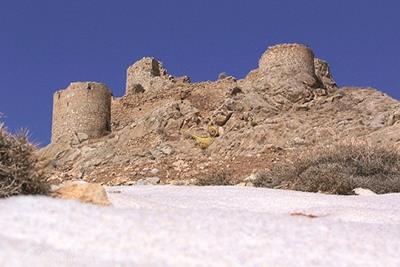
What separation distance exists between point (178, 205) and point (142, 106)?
67.1ft

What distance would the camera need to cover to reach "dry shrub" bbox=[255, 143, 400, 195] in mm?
7539

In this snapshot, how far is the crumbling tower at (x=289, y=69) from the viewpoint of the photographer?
59.3 feet

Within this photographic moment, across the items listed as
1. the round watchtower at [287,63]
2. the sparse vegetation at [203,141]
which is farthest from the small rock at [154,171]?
the round watchtower at [287,63]

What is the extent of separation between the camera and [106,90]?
2136 centimetres

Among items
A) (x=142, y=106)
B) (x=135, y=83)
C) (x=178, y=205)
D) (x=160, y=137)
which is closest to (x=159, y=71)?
(x=135, y=83)

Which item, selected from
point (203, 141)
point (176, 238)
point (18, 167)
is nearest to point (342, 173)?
point (18, 167)

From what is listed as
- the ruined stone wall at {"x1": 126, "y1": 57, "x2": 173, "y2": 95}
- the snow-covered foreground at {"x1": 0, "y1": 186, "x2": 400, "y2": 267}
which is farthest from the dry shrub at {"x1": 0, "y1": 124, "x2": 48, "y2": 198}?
the ruined stone wall at {"x1": 126, "y1": 57, "x2": 173, "y2": 95}

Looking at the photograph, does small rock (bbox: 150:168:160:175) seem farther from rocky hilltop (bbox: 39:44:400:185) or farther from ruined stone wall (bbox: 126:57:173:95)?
ruined stone wall (bbox: 126:57:173:95)

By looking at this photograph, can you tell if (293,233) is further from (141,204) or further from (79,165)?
(79,165)

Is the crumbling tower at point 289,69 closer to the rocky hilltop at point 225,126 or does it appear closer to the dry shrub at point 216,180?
the rocky hilltop at point 225,126

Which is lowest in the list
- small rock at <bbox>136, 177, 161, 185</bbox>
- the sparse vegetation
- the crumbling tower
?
small rock at <bbox>136, 177, 161, 185</bbox>

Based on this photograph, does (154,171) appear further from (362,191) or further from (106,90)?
(106,90)

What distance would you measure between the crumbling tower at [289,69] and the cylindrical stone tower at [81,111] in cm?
546

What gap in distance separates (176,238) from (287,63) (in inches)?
634
